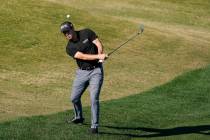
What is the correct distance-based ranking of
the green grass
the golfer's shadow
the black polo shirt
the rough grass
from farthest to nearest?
the rough grass → the golfer's shadow → the green grass → the black polo shirt

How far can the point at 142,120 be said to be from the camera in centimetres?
1430

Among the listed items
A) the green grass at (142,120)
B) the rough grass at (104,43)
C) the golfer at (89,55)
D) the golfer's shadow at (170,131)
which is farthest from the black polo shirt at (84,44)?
the rough grass at (104,43)

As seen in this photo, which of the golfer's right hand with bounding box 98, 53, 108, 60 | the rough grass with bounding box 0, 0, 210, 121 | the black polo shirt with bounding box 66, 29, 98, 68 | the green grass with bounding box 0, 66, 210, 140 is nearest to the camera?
the golfer's right hand with bounding box 98, 53, 108, 60

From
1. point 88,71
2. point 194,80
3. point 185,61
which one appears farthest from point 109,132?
point 185,61

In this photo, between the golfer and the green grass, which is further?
the green grass

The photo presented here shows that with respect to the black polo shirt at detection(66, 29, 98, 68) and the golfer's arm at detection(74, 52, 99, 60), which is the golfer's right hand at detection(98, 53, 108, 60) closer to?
the golfer's arm at detection(74, 52, 99, 60)

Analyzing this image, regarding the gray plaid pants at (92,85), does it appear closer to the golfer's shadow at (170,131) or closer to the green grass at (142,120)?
the green grass at (142,120)

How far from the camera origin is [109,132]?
12.5m

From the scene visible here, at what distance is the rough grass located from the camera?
18.1 m

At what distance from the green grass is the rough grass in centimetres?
98

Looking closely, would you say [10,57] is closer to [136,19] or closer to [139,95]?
[139,95]

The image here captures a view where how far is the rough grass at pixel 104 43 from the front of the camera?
18078 millimetres

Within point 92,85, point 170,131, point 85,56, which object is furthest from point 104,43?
point 85,56

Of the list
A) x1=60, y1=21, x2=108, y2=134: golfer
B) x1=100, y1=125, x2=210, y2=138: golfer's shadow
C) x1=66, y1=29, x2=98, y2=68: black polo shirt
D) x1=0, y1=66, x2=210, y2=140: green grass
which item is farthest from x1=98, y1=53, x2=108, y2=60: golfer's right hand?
x1=100, y1=125, x2=210, y2=138: golfer's shadow
